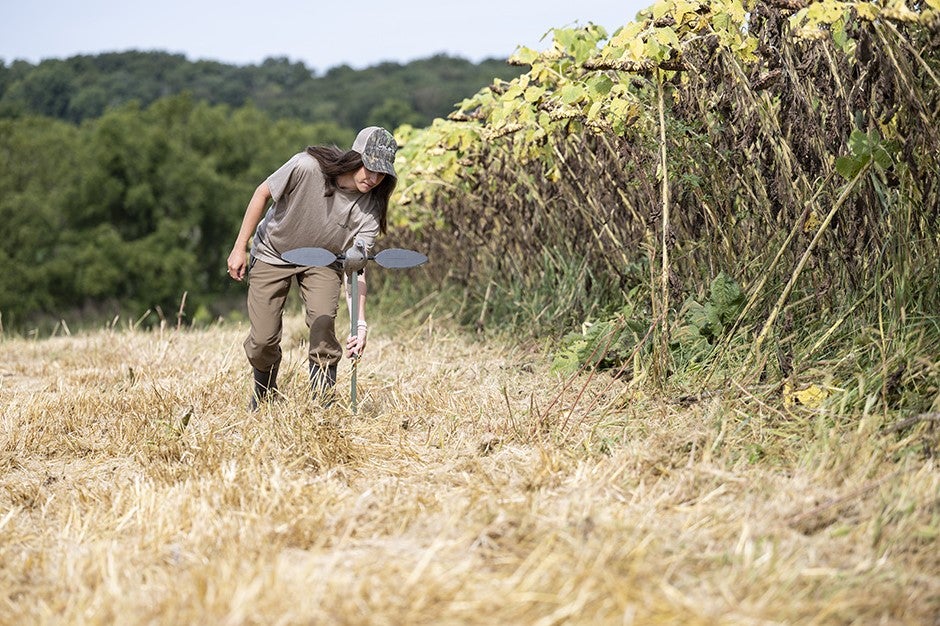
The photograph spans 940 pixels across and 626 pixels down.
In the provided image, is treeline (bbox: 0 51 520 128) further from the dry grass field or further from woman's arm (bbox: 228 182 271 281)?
the dry grass field

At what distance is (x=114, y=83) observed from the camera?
64.8 metres

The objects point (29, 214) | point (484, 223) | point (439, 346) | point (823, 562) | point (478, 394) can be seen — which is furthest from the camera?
point (29, 214)

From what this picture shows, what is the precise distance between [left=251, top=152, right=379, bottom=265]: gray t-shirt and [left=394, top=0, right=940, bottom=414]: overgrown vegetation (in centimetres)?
104

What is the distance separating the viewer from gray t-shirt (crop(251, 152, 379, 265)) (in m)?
4.53

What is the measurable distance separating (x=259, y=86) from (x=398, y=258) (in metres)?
79.8

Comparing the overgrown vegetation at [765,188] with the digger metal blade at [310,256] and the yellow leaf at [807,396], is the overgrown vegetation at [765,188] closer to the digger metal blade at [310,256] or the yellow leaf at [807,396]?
the yellow leaf at [807,396]

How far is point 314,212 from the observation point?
4543 millimetres

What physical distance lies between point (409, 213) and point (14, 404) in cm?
458

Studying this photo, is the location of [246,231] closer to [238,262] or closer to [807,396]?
[238,262]

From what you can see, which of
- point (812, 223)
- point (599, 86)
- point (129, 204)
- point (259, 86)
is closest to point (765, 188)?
point (812, 223)

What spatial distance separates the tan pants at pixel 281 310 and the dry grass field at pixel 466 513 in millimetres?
228

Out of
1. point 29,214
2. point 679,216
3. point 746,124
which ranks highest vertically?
point 746,124

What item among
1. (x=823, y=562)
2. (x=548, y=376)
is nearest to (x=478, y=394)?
(x=548, y=376)

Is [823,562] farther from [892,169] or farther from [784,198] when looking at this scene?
[784,198]
